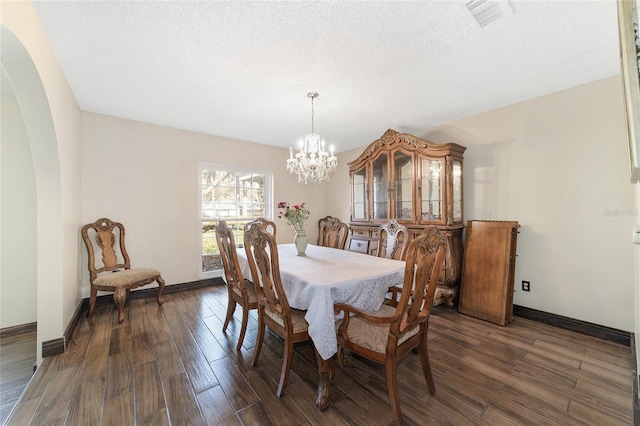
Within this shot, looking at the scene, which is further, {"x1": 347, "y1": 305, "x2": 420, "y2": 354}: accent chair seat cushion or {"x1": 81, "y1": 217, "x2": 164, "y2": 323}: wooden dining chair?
{"x1": 81, "y1": 217, "x2": 164, "y2": 323}: wooden dining chair

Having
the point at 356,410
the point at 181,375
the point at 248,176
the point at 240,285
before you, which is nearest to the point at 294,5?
the point at 240,285

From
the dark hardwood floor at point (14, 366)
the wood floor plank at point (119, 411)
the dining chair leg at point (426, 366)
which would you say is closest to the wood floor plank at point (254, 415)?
the wood floor plank at point (119, 411)

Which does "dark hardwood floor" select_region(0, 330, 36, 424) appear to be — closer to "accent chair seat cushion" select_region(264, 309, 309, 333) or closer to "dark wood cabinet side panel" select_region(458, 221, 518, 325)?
"accent chair seat cushion" select_region(264, 309, 309, 333)

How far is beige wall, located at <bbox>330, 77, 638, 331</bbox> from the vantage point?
7.99 feet

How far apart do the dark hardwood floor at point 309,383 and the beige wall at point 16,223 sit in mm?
915

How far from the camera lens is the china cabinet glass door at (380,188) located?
12.6 ft

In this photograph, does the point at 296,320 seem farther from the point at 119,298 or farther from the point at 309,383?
the point at 119,298

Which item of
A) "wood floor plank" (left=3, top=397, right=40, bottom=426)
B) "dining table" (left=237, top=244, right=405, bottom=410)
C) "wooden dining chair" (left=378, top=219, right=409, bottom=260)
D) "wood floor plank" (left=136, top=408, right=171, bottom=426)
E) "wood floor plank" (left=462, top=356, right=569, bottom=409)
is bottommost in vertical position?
"wood floor plank" (left=462, top=356, right=569, bottom=409)

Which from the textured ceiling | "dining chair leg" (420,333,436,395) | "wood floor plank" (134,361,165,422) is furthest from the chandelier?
"wood floor plank" (134,361,165,422)

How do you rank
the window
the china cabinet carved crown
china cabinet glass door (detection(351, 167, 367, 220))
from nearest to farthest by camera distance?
the china cabinet carved crown < china cabinet glass door (detection(351, 167, 367, 220)) < the window

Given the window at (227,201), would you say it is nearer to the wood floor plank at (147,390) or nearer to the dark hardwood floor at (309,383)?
the dark hardwood floor at (309,383)

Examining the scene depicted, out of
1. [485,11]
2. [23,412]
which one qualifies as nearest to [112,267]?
[23,412]

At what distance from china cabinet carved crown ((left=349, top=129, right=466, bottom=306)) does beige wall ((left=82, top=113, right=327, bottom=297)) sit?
2425 millimetres

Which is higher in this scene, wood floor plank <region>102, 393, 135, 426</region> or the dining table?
the dining table
